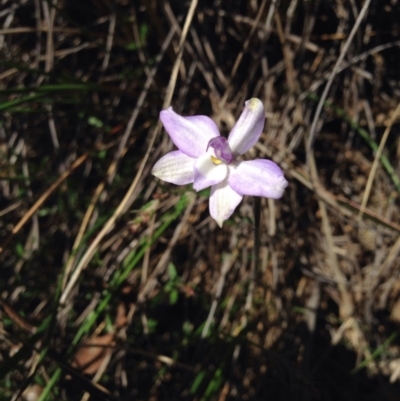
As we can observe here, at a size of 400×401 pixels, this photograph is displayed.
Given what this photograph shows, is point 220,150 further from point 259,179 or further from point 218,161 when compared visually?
point 259,179

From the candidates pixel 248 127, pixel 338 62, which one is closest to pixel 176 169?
pixel 248 127

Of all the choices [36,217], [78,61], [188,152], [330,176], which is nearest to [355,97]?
[330,176]

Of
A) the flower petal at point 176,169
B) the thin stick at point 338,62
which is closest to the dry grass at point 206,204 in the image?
the thin stick at point 338,62

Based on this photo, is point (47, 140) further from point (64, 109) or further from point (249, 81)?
point (249, 81)

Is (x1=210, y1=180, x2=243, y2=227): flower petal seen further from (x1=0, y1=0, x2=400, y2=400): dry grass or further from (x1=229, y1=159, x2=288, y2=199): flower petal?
(x1=0, y1=0, x2=400, y2=400): dry grass

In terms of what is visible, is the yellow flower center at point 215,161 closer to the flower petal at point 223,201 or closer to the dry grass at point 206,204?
the flower petal at point 223,201

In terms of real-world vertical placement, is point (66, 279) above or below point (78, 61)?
below

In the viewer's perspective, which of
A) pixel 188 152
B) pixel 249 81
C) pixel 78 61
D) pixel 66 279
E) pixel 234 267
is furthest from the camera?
pixel 78 61
